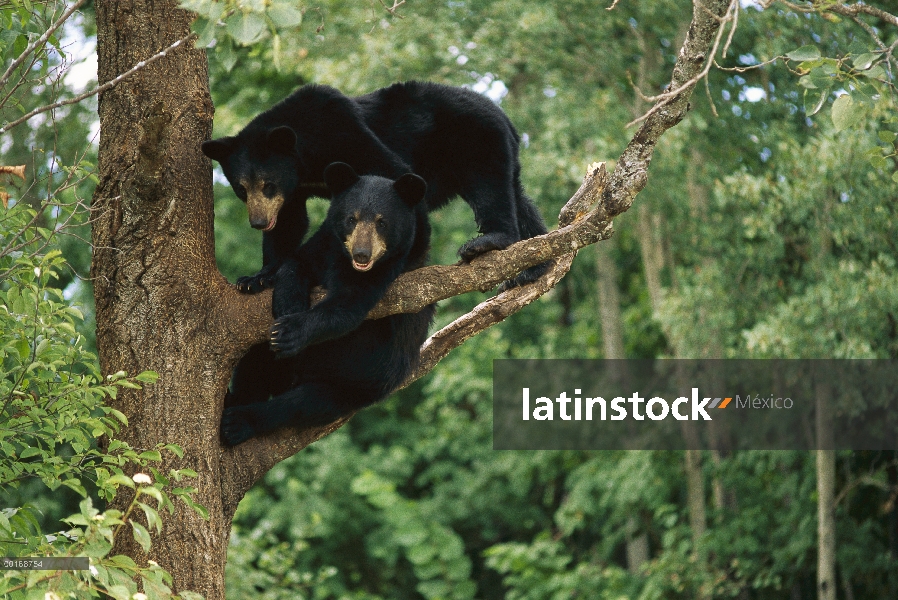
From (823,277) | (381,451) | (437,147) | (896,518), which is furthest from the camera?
(381,451)

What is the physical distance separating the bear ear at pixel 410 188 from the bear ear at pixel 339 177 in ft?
0.70

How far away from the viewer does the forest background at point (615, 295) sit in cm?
784

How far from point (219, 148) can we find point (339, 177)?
→ 0.55 m

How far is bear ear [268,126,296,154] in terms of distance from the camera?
14.3 feet

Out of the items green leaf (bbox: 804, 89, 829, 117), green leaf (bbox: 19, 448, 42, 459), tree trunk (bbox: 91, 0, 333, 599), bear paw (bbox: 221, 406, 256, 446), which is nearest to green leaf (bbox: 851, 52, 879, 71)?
green leaf (bbox: 804, 89, 829, 117)

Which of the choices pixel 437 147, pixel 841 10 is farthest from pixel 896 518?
pixel 841 10

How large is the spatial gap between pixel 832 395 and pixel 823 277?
3.62 ft

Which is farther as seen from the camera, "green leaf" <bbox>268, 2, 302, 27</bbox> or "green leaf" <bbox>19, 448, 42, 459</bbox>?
"green leaf" <bbox>19, 448, 42, 459</bbox>

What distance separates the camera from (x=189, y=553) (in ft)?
10.6

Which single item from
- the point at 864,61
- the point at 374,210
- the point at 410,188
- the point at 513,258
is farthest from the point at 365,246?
the point at 864,61

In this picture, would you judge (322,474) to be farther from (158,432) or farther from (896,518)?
(158,432)

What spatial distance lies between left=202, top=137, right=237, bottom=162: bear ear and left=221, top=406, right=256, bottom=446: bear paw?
3.52 ft

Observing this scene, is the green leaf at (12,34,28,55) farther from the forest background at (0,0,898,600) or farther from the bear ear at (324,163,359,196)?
the forest background at (0,0,898,600)

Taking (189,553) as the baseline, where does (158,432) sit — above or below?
above
